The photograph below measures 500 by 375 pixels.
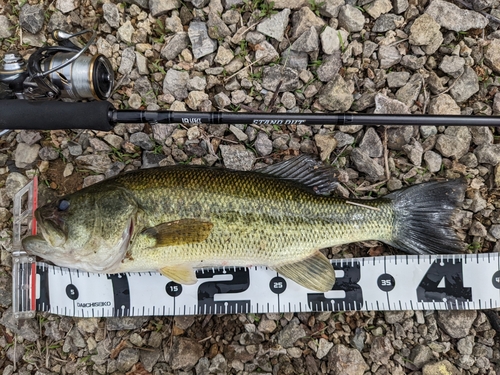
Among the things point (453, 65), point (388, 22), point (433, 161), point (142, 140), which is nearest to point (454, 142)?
point (433, 161)

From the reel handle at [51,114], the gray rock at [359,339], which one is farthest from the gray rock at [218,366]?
the reel handle at [51,114]

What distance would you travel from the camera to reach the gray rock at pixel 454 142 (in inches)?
130

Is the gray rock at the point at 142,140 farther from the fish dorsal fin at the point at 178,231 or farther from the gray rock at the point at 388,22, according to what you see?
the gray rock at the point at 388,22

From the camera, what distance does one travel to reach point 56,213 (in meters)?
2.71

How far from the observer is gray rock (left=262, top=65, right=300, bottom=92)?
3361 mm

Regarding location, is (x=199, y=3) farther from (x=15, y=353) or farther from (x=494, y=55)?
(x=15, y=353)

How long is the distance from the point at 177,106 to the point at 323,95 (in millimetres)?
1289

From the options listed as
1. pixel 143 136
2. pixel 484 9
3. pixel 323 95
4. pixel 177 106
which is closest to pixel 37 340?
pixel 143 136

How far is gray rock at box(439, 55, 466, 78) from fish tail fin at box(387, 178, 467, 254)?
1.00m

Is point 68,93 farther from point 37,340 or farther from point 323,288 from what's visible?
point 323,288

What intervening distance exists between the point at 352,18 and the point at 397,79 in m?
0.67

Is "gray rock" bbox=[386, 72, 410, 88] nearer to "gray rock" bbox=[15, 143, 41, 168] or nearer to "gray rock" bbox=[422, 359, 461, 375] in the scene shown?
"gray rock" bbox=[422, 359, 461, 375]

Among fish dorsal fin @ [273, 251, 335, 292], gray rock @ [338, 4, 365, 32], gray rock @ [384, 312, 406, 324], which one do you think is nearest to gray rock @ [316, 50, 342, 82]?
gray rock @ [338, 4, 365, 32]

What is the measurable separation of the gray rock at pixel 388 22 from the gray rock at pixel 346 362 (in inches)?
111
